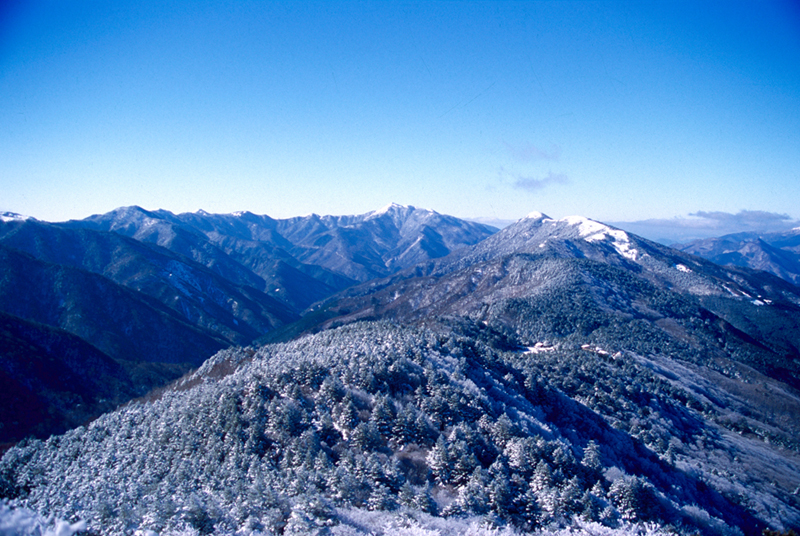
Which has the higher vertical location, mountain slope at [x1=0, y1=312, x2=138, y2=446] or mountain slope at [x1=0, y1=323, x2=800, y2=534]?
mountain slope at [x1=0, y1=323, x2=800, y2=534]

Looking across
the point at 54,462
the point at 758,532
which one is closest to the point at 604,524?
the point at 758,532

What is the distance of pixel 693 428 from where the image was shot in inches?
4668

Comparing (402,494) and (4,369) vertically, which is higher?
(402,494)

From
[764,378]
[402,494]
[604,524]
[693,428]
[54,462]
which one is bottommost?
[764,378]

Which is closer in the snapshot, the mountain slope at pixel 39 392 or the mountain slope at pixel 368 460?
the mountain slope at pixel 368 460

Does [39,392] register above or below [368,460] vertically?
below

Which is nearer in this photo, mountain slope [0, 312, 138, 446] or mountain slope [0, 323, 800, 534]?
mountain slope [0, 323, 800, 534]

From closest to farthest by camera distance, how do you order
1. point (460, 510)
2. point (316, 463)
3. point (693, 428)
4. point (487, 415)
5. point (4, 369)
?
1. point (460, 510)
2. point (316, 463)
3. point (487, 415)
4. point (693, 428)
5. point (4, 369)

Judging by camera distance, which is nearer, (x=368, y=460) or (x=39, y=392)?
(x=368, y=460)

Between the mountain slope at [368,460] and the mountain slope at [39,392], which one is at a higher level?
the mountain slope at [368,460]

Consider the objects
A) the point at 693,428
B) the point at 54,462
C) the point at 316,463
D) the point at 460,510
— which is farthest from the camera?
the point at 693,428

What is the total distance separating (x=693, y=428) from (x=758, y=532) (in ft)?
183

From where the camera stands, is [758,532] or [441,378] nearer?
[758,532]

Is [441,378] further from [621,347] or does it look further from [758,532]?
[621,347]
